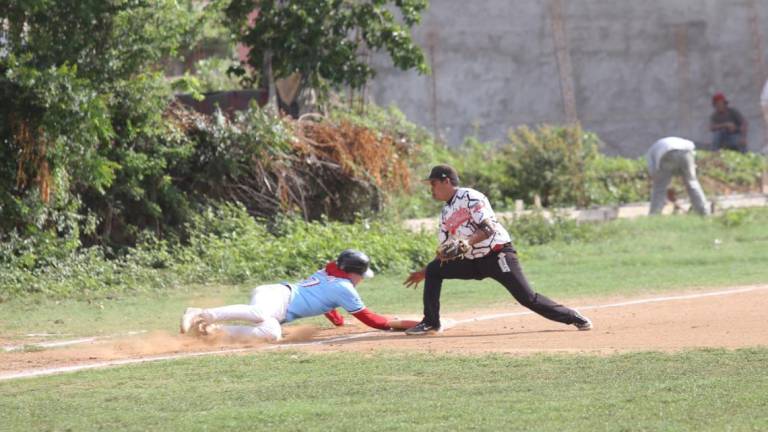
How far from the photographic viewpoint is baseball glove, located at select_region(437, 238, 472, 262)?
36.6 ft

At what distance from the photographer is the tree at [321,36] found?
69.3 ft

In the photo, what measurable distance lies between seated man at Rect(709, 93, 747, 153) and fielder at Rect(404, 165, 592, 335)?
932 inches

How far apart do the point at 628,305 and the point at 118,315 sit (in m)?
5.40

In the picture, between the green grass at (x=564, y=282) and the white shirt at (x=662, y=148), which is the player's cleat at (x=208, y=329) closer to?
the green grass at (x=564, y=282)

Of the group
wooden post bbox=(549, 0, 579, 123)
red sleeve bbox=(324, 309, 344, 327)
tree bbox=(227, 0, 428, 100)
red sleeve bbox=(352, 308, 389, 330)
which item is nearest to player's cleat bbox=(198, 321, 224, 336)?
red sleeve bbox=(352, 308, 389, 330)

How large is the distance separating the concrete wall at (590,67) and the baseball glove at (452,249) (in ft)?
75.6

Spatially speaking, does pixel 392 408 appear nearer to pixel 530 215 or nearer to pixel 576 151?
pixel 530 215

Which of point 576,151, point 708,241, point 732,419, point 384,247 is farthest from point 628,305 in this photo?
point 576,151

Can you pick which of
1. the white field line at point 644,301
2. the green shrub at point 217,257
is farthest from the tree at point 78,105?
the white field line at point 644,301

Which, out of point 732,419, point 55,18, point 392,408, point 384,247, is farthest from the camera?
point 384,247

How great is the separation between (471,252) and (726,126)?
24.2 meters

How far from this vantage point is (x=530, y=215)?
2211 centimetres

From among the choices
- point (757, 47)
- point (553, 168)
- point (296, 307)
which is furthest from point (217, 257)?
point (757, 47)

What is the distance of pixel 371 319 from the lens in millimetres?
11508
